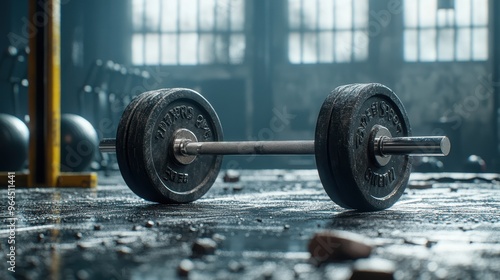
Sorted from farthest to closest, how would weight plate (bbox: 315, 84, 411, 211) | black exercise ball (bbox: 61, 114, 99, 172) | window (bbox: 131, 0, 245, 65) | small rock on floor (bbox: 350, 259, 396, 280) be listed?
window (bbox: 131, 0, 245, 65)
black exercise ball (bbox: 61, 114, 99, 172)
weight plate (bbox: 315, 84, 411, 211)
small rock on floor (bbox: 350, 259, 396, 280)

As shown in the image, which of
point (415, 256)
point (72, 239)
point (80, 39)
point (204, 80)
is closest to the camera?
point (415, 256)

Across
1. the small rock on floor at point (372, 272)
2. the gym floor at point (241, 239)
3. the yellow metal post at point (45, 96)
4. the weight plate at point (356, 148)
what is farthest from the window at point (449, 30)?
the small rock on floor at point (372, 272)

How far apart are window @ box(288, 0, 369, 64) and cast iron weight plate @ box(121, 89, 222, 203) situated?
36.1ft

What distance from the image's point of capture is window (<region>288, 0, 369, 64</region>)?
45.1 feet

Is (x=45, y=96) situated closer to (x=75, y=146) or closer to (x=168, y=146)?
(x=75, y=146)

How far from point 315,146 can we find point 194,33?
12150mm

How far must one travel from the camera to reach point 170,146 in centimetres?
288

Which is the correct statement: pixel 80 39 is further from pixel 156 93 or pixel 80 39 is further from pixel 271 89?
pixel 156 93

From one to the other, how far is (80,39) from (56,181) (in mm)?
8651

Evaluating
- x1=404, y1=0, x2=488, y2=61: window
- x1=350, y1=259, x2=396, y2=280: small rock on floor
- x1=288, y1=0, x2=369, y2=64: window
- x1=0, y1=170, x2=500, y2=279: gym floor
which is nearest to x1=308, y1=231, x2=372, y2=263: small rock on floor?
x1=0, y1=170, x2=500, y2=279: gym floor

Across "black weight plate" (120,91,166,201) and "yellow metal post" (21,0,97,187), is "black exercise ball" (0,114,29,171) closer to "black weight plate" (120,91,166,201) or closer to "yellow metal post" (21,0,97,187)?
"yellow metal post" (21,0,97,187)

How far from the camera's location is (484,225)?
208cm

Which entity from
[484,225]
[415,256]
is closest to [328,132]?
Answer: [484,225]

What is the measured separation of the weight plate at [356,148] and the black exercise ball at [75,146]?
4.80m
